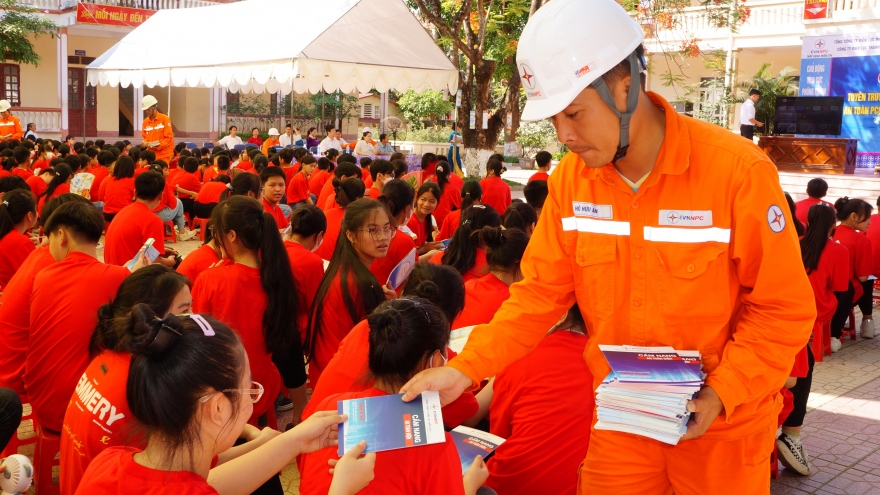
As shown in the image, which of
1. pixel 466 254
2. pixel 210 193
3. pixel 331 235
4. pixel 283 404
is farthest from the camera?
pixel 210 193

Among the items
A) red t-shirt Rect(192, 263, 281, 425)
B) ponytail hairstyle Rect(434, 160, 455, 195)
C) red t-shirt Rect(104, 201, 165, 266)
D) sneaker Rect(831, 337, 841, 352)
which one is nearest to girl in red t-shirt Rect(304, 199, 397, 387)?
red t-shirt Rect(192, 263, 281, 425)

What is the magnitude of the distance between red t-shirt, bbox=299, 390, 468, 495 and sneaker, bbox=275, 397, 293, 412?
2.76 meters

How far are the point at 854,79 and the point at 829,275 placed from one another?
1381cm

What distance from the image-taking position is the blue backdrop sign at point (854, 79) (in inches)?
674

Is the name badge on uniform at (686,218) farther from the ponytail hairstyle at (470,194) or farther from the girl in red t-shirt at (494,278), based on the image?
the ponytail hairstyle at (470,194)

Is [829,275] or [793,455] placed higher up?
[829,275]

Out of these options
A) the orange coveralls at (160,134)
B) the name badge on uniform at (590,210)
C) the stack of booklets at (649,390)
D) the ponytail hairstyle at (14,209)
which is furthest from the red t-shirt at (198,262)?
the orange coveralls at (160,134)

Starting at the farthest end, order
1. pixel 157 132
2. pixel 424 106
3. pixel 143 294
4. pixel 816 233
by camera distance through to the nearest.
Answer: pixel 424 106 → pixel 157 132 → pixel 816 233 → pixel 143 294

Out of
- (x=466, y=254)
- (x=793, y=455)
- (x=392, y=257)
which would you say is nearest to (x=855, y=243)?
(x=793, y=455)

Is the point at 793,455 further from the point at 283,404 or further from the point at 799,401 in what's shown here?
the point at 283,404

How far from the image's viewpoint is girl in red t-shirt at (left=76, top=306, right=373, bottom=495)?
1783mm

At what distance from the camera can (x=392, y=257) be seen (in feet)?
15.9

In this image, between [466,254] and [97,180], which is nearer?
[466,254]

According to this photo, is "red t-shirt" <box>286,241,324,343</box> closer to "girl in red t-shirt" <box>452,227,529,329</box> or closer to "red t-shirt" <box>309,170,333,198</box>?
"girl in red t-shirt" <box>452,227,529,329</box>
